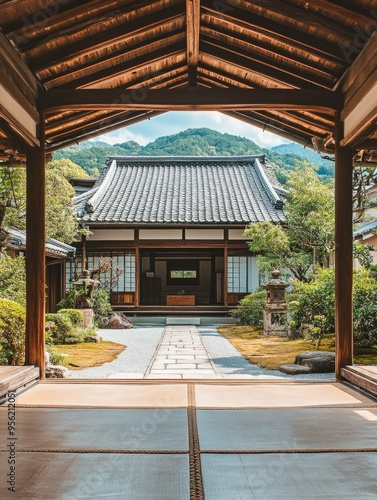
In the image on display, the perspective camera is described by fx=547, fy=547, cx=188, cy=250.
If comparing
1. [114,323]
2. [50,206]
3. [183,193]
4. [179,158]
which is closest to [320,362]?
[50,206]

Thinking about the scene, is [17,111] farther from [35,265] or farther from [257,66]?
[257,66]

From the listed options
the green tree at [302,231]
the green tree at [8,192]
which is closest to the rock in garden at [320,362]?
the green tree at [8,192]

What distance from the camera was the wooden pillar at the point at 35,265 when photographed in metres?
5.33

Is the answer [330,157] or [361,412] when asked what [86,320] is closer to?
[330,157]

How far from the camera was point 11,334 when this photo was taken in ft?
20.9

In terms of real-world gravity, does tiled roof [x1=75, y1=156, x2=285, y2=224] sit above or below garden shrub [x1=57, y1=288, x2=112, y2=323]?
above

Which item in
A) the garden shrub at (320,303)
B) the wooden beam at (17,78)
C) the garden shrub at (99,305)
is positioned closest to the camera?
the wooden beam at (17,78)

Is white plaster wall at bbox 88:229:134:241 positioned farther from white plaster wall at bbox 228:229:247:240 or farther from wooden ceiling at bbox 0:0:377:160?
wooden ceiling at bbox 0:0:377:160

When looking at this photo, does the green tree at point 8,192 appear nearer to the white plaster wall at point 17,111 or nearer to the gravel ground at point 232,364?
the white plaster wall at point 17,111

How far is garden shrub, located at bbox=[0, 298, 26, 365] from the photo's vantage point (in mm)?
6312

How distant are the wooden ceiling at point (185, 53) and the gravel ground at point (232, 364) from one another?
2.91 metres

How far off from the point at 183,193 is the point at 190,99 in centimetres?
1255

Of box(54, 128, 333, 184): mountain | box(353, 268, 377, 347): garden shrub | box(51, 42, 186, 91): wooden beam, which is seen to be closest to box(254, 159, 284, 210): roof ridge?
box(353, 268, 377, 347): garden shrub

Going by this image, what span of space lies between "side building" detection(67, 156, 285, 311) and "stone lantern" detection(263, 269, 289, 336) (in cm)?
405
